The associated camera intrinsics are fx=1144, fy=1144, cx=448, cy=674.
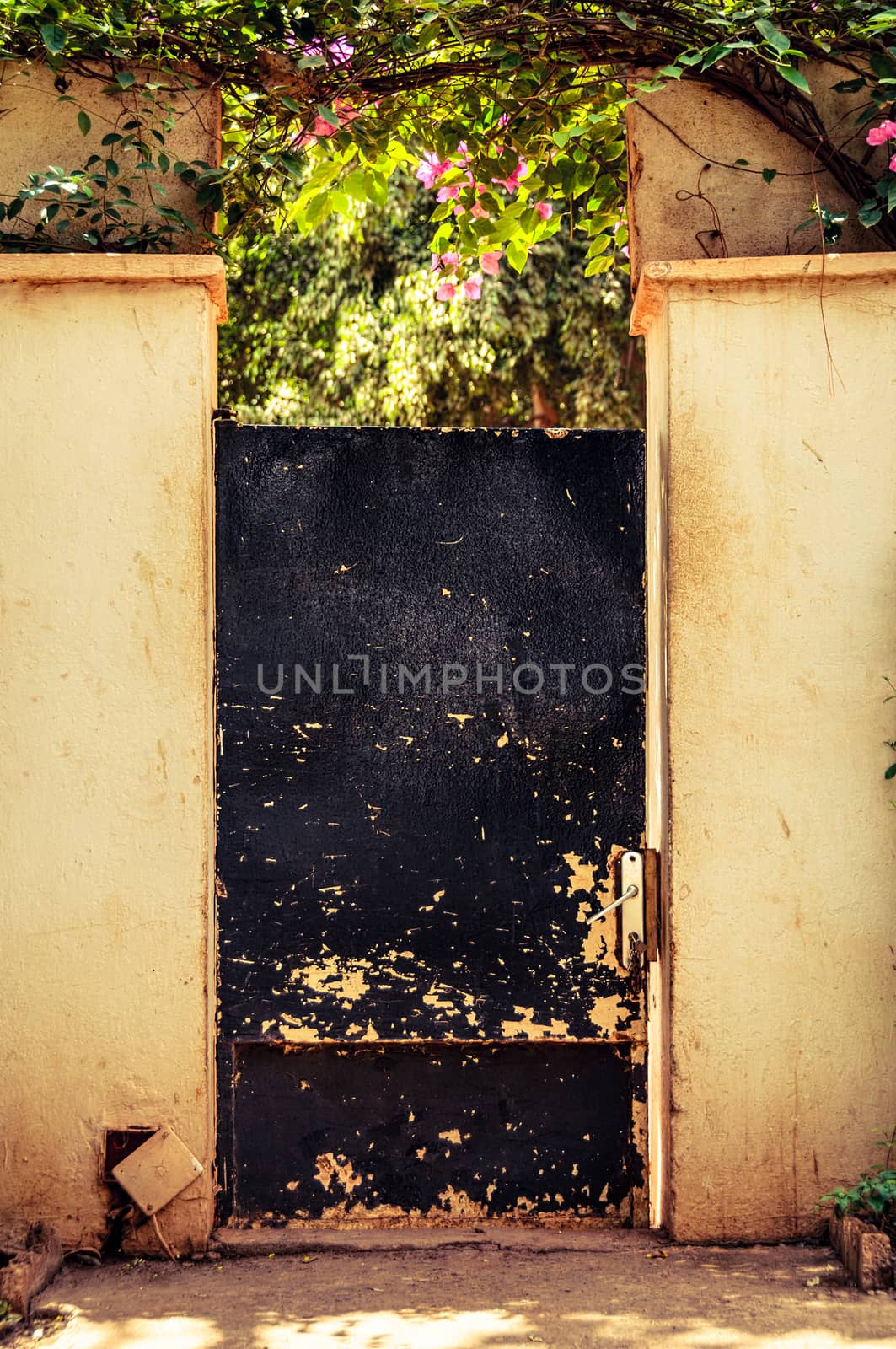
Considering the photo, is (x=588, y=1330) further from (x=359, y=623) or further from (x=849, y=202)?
(x=849, y=202)

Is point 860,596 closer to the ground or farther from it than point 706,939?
farther from it

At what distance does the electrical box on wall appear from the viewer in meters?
2.93

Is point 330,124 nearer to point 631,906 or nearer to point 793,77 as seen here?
point 793,77

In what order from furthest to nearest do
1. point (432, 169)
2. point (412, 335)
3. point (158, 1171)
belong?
1. point (412, 335)
2. point (432, 169)
3. point (158, 1171)

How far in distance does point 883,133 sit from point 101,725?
99.6 inches

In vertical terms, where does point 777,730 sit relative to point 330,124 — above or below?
below

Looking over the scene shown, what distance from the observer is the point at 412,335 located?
31.9ft

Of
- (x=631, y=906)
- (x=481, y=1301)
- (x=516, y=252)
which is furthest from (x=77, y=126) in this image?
(x=481, y=1301)

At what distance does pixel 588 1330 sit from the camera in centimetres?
256

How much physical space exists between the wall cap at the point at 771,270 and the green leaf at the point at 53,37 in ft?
5.16

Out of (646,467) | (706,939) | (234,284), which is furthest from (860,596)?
(234,284)

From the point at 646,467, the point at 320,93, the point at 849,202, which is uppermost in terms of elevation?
the point at 320,93

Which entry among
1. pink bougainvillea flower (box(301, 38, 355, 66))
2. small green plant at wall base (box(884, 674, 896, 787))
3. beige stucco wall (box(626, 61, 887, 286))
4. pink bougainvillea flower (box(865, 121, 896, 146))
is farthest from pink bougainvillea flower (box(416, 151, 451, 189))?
small green plant at wall base (box(884, 674, 896, 787))

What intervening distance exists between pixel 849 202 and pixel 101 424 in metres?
2.10
